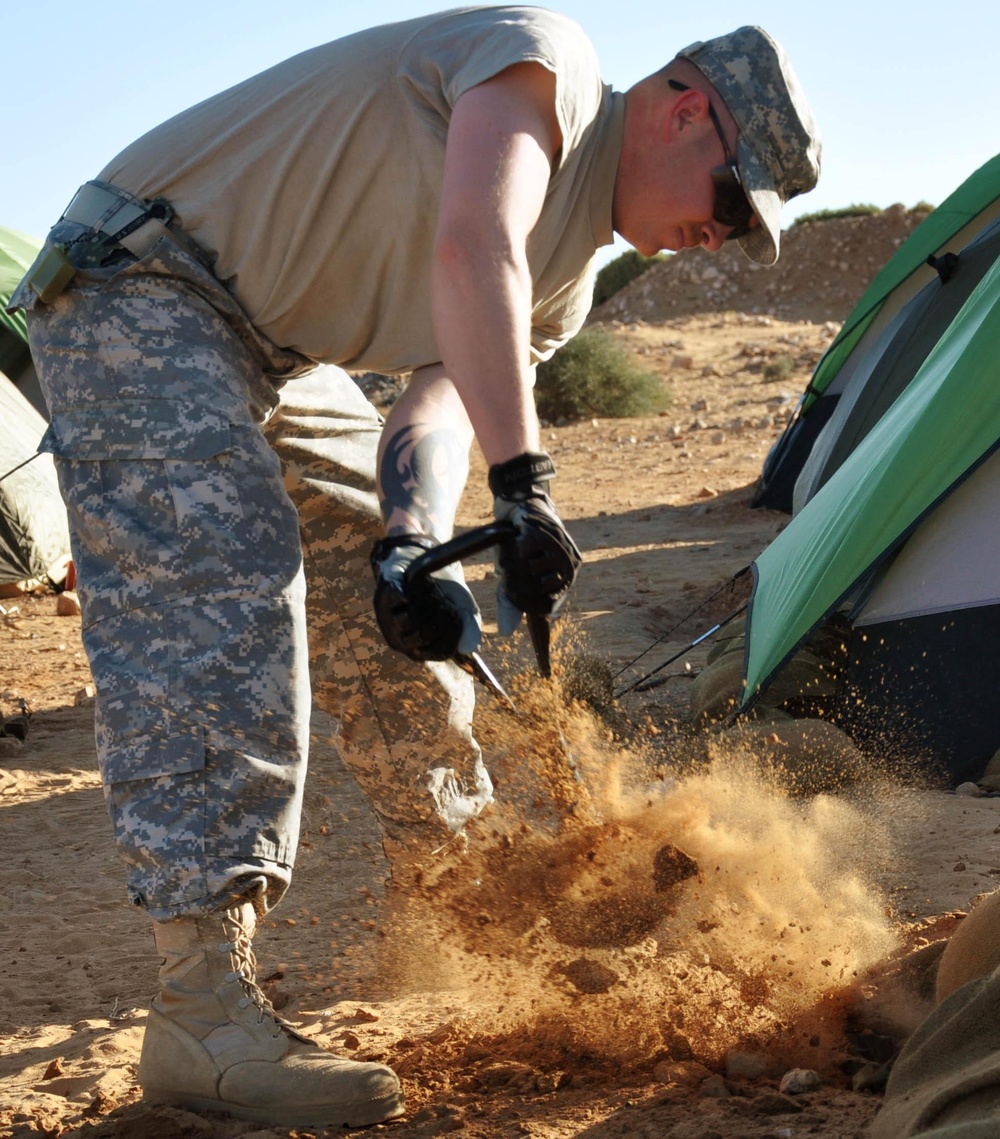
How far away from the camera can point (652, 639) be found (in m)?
5.91

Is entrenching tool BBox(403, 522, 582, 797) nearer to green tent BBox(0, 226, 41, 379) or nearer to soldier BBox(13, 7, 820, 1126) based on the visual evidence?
soldier BBox(13, 7, 820, 1126)

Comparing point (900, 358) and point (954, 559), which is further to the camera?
point (900, 358)

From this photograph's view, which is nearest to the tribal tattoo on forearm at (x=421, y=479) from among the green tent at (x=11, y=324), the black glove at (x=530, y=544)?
the black glove at (x=530, y=544)

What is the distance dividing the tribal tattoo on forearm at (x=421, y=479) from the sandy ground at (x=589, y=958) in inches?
19.5

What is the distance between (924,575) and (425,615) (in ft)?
7.56

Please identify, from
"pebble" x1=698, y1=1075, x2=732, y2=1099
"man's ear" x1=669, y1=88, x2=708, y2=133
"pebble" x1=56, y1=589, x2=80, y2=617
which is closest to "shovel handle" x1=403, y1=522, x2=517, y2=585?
"man's ear" x1=669, y1=88, x2=708, y2=133

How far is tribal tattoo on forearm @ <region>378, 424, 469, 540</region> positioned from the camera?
2207 millimetres

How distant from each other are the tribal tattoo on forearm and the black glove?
0.28 meters

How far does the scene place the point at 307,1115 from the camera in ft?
6.98

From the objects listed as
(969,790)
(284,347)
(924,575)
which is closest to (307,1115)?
(284,347)

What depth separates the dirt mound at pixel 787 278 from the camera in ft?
81.7

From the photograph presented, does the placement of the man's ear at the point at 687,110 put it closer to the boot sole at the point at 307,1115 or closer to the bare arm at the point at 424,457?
the bare arm at the point at 424,457

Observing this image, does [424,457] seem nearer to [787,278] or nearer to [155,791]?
[155,791]

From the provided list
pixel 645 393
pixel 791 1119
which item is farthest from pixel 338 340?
pixel 645 393
